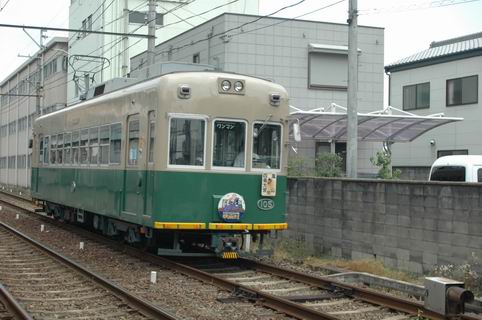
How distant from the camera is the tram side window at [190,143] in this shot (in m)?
10.1

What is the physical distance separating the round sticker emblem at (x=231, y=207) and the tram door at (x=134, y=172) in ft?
4.56

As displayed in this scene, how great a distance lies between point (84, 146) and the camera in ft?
46.2

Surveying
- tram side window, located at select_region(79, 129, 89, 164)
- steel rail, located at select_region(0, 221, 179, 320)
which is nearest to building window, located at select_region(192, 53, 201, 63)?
tram side window, located at select_region(79, 129, 89, 164)

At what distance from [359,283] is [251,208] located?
212 centimetres

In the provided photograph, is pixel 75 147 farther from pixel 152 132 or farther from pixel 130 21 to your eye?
pixel 130 21

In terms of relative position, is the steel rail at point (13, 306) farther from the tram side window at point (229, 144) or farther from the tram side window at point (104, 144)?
the tram side window at point (104, 144)

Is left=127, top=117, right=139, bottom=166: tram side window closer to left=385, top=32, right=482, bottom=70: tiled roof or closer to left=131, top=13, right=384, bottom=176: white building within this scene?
left=131, top=13, right=384, bottom=176: white building

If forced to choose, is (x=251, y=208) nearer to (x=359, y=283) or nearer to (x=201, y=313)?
(x=359, y=283)

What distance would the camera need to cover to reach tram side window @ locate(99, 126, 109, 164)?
1247cm

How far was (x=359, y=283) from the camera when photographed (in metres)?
9.90

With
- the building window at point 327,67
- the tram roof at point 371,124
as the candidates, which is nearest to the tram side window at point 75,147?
the tram roof at point 371,124

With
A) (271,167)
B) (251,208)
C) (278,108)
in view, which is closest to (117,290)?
(251,208)

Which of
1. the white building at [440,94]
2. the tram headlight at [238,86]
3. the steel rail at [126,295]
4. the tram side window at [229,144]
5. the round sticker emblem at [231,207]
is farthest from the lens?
the white building at [440,94]

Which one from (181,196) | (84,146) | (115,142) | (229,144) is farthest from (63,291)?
(84,146)
